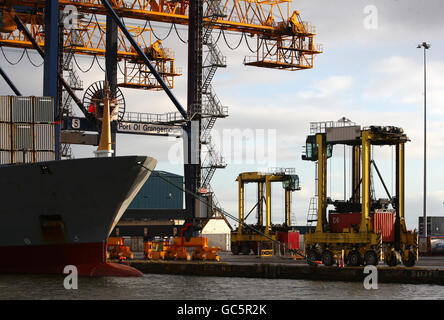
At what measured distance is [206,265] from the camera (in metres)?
44.2

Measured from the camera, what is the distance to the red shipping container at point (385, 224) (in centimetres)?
4191

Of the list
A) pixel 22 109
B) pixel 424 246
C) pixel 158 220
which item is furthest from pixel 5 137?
pixel 158 220

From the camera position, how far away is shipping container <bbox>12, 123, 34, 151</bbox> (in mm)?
41938

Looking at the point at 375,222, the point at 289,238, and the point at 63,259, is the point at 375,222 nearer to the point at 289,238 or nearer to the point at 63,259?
the point at 63,259

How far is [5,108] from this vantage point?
42.2 metres

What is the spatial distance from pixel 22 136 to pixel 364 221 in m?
16.9

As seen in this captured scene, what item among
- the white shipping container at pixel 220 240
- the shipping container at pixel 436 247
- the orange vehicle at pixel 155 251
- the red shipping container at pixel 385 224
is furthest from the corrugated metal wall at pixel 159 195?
the red shipping container at pixel 385 224

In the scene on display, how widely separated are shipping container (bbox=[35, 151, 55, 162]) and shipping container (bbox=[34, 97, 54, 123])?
1.56m

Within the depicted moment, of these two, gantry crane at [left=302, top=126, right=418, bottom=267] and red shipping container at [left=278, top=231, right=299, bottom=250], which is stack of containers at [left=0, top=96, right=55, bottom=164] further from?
Answer: red shipping container at [left=278, top=231, right=299, bottom=250]

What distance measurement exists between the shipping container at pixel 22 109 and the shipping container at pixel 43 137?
0.61 meters
